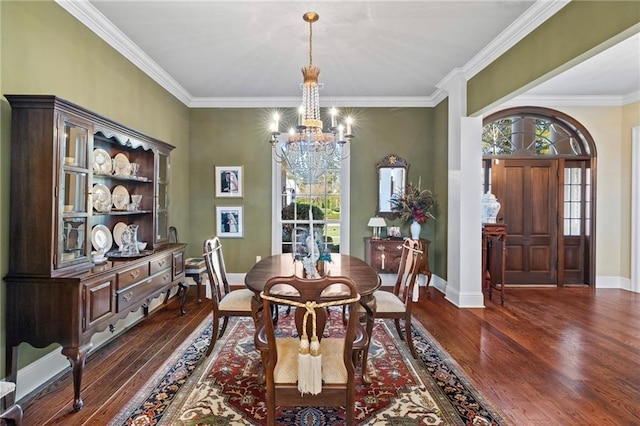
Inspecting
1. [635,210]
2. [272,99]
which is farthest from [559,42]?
[635,210]

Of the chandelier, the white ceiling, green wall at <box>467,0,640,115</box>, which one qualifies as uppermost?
the white ceiling

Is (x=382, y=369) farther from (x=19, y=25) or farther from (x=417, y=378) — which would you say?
(x=19, y=25)

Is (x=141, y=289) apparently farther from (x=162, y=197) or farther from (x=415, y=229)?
(x=415, y=229)

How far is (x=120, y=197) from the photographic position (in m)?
3.23

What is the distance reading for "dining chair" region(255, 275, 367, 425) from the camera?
1.58 m

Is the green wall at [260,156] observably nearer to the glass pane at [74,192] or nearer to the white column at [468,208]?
the white column at [468,208]

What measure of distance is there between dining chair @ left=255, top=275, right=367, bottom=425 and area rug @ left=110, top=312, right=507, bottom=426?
1.35 feet

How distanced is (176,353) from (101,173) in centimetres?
169

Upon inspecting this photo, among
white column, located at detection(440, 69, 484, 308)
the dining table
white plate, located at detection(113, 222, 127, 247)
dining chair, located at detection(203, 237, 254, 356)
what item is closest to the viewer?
the dining table

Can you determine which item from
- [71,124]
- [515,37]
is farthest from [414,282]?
[71,124]

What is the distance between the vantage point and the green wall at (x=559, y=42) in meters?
2.13

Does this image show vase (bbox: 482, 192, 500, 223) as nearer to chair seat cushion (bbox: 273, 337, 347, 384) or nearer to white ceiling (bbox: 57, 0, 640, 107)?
white ceiling (bbox: 57, 0, 640, 107)

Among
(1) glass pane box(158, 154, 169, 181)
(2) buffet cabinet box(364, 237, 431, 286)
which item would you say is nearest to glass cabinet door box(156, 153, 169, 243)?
(1) glass pane box(158, 154, 169, 181)

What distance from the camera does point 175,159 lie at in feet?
15.6
